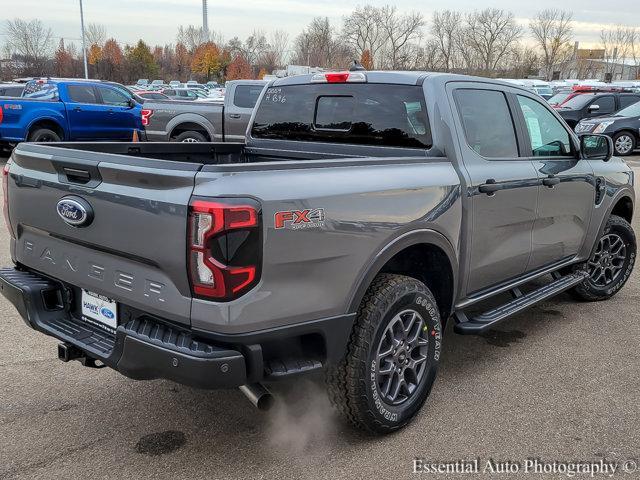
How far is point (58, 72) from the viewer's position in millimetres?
68375

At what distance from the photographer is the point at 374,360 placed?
3.06m

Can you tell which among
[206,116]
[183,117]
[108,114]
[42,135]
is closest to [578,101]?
[206,116]

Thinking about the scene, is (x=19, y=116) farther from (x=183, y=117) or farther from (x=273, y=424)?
(x=273, y=424)

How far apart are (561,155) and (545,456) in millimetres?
2445

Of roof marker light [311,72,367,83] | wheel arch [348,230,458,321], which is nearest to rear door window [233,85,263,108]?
roof marker light [311,72,367,83]

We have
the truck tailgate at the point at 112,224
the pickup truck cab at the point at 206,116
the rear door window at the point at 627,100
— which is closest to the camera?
the truck tailgate at the point at 112,224

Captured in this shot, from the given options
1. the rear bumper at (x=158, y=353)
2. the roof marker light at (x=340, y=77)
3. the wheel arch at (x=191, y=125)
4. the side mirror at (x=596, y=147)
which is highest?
the roof marker light at (x=340, y=77)

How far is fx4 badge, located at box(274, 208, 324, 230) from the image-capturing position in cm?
254

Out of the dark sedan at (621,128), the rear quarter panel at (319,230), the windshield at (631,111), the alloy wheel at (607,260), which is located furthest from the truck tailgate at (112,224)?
the windshield at (631,111)

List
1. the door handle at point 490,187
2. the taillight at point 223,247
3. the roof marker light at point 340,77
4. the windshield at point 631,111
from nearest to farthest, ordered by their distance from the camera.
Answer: the taillight at point 223,247, the door handle at point 490,187, the roof marker light at point 340,77, the windshield at point 631,111

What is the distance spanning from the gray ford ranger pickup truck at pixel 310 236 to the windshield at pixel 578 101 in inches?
678

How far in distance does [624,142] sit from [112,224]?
18.5 meters

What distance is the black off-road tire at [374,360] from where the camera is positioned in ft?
9.72

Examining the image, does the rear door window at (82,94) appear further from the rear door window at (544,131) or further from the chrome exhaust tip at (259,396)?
the chrome exhaust tip at (259,396)
